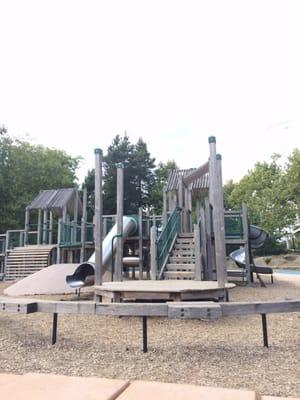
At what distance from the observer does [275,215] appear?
29.0 meters

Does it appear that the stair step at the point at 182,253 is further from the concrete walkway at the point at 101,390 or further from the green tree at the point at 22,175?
the green tree at the point at 22,175

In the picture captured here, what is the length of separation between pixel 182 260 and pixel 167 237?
889mm

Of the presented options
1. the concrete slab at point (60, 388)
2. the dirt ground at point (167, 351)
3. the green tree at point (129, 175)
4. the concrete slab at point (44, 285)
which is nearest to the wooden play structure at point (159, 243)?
the dirt ground at point (167, 351)

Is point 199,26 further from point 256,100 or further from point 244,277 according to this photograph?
point 244,277

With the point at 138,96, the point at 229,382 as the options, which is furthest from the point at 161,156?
the point at 229,382

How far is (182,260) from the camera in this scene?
9570 millimetres

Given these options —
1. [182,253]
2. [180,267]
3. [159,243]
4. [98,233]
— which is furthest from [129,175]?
[98,233]

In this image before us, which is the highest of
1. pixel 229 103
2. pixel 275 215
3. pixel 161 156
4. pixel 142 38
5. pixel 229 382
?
pixel 161 156

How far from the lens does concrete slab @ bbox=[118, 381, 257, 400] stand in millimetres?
2498

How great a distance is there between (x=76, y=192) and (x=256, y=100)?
10839mm

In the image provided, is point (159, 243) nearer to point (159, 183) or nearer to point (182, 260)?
point (182, 260)

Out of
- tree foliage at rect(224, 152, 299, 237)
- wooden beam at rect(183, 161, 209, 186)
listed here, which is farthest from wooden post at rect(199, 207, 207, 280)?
tree foliage at rect(224, 152, 299, 237)

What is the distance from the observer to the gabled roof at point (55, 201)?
18500mm

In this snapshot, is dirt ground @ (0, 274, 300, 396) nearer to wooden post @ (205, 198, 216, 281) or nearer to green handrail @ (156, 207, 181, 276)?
green handrail @ (156, 207, 181, 276)
